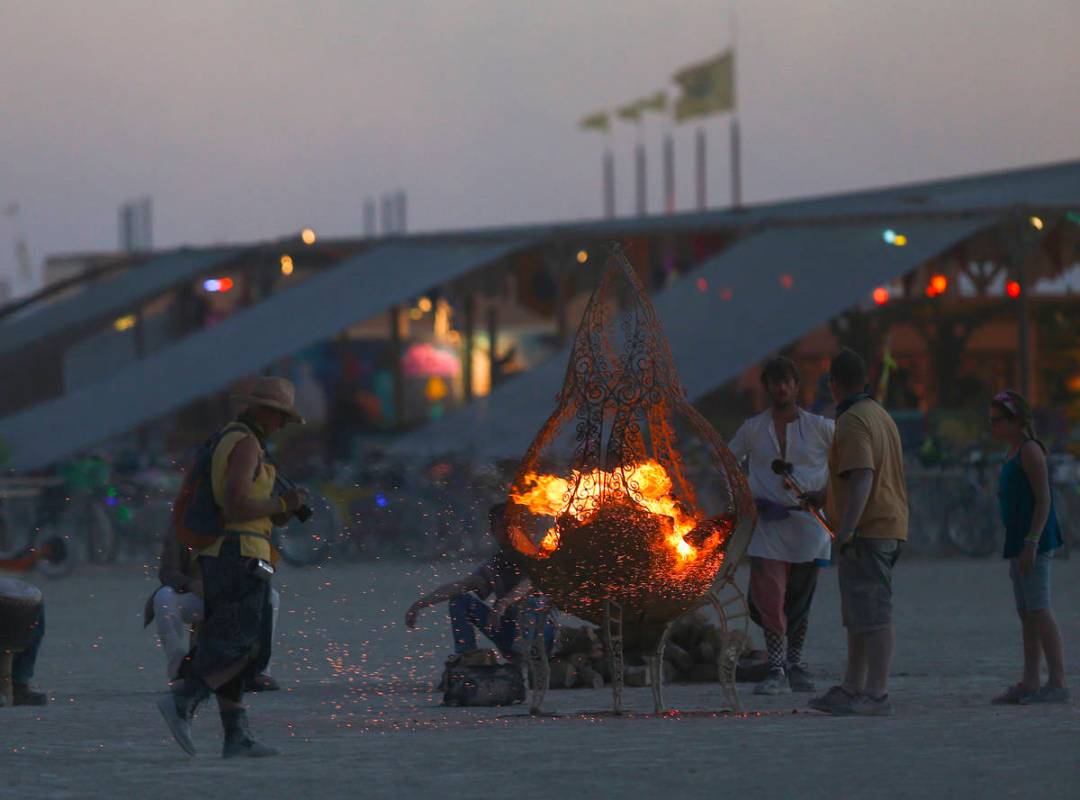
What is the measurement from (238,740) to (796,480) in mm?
3424

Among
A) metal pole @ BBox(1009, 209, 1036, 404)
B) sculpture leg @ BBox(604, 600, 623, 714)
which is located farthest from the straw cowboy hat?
metal pole @ BBox(1009, 209, 1036, 404)

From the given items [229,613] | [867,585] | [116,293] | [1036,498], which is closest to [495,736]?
[229,613]

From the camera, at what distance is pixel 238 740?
791cm

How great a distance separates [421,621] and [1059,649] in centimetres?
528

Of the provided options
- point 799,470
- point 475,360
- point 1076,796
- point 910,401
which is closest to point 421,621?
point 799,470

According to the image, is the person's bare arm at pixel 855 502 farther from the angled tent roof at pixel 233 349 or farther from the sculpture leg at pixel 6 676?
the angled tent roof at pixel 233 349

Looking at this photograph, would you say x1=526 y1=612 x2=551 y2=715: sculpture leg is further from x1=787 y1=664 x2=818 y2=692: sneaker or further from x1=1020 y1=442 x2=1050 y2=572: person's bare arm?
x1=1020 y1=442 x2=1050 y2=572: person's bare arm

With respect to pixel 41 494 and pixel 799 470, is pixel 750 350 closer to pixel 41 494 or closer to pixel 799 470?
pixel 41 494

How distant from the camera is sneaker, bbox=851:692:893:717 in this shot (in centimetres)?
898

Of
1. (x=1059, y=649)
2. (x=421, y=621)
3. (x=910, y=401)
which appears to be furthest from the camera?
(x=910, y=401)

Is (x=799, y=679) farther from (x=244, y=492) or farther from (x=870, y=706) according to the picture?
(x=244, y=492)

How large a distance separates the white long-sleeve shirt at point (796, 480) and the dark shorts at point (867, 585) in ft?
4.33

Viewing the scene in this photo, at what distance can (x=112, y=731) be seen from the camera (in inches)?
349

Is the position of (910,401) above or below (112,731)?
above
